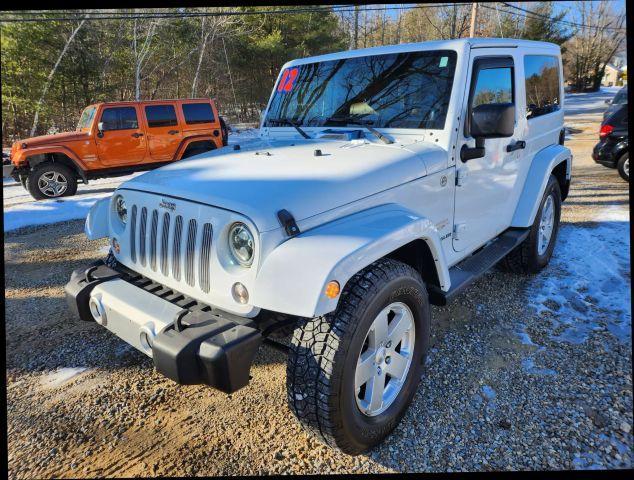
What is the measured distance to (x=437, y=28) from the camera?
2955cm

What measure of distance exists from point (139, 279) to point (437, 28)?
31916mm

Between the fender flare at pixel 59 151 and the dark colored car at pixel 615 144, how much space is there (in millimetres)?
10731

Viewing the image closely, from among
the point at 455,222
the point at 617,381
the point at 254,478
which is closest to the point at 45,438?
the point at 254,478

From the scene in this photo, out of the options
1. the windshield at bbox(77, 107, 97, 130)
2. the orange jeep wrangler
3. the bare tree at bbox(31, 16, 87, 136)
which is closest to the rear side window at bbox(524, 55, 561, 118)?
the orange jeep wrangler

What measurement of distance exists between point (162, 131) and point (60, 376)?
8.69 metres

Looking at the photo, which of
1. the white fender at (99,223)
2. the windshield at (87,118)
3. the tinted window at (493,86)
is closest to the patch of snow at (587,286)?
the tinted window at (493,86)

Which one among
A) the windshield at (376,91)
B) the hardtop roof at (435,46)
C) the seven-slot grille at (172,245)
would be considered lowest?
the seven-slot grille at (172,245)

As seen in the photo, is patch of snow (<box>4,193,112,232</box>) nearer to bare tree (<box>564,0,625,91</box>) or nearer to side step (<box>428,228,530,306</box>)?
side step (<box>428,228,530,306</box>)

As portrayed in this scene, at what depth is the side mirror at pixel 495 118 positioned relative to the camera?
2.65m

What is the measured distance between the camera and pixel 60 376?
291 cm

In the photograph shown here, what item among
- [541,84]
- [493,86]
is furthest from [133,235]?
[541,84]

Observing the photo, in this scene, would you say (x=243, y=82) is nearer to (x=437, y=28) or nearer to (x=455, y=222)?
(x=437, y=28)

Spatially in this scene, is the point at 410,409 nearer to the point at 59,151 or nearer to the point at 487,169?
the point at 487,169

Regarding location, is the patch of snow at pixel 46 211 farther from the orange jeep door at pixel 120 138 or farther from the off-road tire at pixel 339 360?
the off-road tire at pixel 339 360
